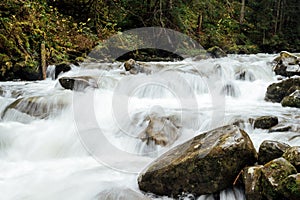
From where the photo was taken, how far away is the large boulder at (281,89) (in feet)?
22.7

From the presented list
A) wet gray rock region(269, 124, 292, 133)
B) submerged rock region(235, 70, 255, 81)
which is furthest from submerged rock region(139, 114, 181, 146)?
submerged rock region(235, 70, 255, 81)

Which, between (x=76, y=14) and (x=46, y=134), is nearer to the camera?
(x=46, y=134)

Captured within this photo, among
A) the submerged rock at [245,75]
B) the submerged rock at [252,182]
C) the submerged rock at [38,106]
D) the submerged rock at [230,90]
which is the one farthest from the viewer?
the submerged rock at [245,75]

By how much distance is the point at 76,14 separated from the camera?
13.7 metres

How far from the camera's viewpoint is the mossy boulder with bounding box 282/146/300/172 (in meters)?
2.83

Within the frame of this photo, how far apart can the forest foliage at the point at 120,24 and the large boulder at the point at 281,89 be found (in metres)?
6.71

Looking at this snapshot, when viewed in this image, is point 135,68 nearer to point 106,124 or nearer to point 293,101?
point 106,124

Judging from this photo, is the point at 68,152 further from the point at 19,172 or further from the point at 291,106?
the point at 291,106

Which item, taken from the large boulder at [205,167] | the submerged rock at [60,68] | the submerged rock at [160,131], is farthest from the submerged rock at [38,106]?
the large boulder at [205,167]

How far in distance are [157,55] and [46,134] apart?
8.79 meters

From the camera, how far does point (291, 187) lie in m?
2.55

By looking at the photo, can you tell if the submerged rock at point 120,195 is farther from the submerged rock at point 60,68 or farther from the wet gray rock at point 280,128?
the submerged rock at point 60,68

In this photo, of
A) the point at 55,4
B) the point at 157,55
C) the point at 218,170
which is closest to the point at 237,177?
the point at 218,170

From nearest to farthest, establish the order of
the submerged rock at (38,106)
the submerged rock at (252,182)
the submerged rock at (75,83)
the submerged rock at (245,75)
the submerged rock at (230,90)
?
1. the submerged rock at (252,182)
2. the submerged rock at (38,106)
3. the submerged rock at (75,83)
4. the submerged rock at (230,90)
5. the submerged rock at (245,75)
